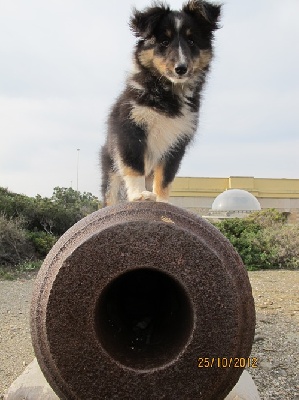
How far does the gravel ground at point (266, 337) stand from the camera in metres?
5.34

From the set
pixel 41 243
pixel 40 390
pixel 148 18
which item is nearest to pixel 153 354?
pixel 40 390

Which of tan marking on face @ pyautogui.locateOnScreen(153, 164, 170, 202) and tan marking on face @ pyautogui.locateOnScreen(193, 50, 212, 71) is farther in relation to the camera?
tan marking on face @ pyautogui.locateOnScreen(153, 164, 170, 202)

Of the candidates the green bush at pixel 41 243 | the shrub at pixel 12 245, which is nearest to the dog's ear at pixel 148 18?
the shrub at pixel 12 245

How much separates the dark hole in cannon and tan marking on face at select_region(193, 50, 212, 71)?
2028mm

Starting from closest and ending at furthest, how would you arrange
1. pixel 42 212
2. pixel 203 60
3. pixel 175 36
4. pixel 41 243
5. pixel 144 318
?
pixel 144 318 < pixel 175 36 < pixel 203 60 < pixel 41 243 < pixel 42 212

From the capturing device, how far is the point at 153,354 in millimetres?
2770

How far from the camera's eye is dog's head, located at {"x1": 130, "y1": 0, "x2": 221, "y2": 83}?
4211 mm

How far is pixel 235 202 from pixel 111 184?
694 inches

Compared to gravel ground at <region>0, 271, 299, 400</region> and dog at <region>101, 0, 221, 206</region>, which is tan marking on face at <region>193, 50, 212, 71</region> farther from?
gravel ground at <region>0, 271, 299, 400</region>

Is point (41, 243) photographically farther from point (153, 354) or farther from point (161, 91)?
point (153, 354)

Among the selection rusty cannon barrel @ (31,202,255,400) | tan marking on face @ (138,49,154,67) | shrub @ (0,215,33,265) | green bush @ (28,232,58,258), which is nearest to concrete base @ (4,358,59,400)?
rusty cannon barrel @ (31,202,255,400)

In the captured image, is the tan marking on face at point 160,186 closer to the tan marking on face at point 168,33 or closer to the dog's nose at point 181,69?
the dog's nose at point 181,69

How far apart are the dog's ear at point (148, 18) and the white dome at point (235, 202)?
18202mm
